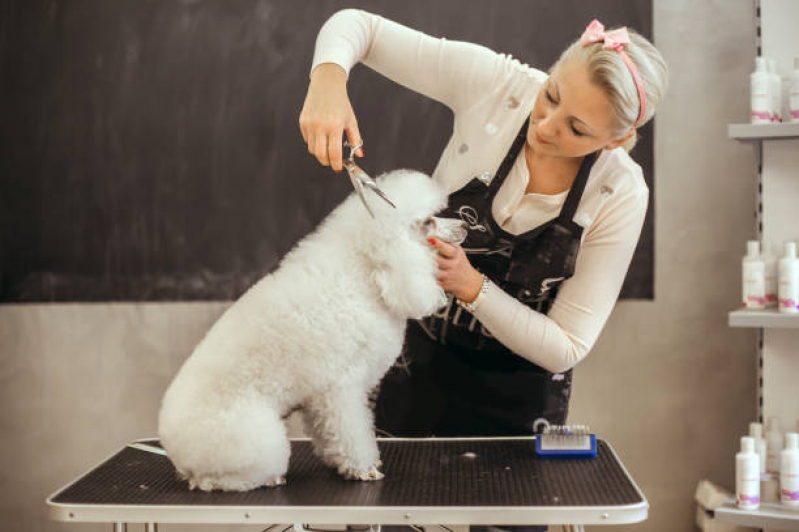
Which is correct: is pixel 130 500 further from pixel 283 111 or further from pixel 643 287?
pixel 643 287

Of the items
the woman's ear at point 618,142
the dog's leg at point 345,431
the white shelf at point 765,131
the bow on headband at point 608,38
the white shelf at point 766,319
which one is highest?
the bow on headband at point 608,38

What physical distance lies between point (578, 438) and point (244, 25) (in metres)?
1.53

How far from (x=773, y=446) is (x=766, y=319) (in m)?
0.33

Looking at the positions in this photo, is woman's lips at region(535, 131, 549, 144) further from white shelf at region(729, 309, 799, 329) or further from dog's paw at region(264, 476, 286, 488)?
white shelf at region(729, 309, 799, 329)

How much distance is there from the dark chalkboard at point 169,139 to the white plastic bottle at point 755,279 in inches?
34.1

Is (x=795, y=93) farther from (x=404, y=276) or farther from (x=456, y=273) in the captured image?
(x=404, y=276)

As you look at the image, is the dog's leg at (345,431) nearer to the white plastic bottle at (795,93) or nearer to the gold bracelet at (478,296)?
the gold bracelet at (478,296)

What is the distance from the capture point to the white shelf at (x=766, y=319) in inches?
69.8

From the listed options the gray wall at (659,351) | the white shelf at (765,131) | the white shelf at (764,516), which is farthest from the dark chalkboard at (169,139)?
the white shelf at (764,516)

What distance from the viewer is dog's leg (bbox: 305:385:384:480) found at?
3.70 ft

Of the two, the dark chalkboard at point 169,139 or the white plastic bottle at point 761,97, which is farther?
the dark chalkboard at point 169,139

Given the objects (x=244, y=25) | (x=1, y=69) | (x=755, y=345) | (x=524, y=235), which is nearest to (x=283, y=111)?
(x=244, y=25)

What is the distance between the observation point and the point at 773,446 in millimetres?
1875

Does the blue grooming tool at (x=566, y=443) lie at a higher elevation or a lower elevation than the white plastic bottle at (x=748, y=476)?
higher
